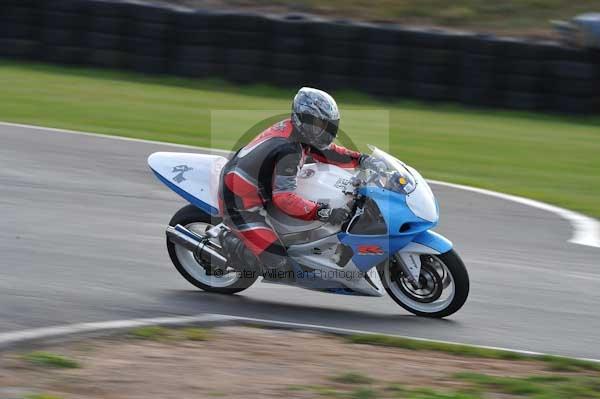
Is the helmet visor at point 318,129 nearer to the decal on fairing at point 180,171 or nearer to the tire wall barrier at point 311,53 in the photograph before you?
the decal on fairing at point 180,171

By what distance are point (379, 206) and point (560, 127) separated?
910cm

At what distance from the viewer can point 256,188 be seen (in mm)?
6477

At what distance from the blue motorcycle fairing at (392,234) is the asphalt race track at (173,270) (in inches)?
19.3

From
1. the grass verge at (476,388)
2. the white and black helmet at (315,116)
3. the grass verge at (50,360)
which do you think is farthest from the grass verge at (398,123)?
the grass verge at (50,360)

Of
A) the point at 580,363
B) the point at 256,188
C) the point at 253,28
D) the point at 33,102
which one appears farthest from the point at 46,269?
the point at 253,28

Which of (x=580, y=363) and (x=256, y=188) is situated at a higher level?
(x=256, y=188)

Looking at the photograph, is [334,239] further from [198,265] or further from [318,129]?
[198,265]

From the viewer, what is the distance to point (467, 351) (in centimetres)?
584

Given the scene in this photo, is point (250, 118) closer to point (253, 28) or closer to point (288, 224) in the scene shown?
point (288, 224)

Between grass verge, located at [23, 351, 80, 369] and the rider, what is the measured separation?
1.77 meters

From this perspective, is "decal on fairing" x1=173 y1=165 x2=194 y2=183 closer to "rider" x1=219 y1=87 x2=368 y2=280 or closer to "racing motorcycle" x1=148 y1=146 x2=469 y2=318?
"racing motorcycle" x1=148 y1=146 x2=469 y2=318

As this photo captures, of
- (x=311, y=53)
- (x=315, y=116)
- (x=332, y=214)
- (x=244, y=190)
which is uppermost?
(x=311, y=53)

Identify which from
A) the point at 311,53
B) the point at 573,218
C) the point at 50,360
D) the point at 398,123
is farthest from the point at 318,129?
the point at 311,53

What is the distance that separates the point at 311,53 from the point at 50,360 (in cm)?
1100
